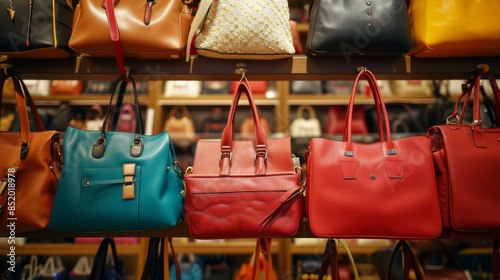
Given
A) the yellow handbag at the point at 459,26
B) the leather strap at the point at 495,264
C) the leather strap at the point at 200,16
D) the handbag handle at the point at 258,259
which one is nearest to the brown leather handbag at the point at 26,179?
the leather strap at the point at 200,16

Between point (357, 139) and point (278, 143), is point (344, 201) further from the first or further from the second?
point (357, 139)

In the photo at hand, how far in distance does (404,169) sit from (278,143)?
1.42ft

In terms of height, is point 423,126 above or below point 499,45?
below

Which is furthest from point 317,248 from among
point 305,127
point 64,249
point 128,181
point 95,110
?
point 95,110

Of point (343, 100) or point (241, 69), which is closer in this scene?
point (241, 69)

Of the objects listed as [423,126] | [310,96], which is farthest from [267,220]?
[423,126]

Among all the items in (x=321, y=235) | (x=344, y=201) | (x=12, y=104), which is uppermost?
(x=12, y=104)

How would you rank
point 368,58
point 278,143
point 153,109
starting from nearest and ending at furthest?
point 278,143 → point 368,58 → point 153,109

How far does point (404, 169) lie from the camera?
1052 mm

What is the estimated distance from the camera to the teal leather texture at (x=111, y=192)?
1.05m

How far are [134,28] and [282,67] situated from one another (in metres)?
0.56

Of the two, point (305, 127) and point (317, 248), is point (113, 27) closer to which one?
point (305, 127)

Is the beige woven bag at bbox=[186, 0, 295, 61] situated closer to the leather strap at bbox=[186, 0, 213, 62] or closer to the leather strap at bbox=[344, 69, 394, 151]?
the leather strap at bbox=[186, 0, 213, 62]

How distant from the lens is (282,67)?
1.23 metres
